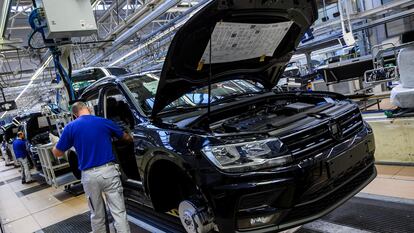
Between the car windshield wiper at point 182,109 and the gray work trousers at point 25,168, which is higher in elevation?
the car windshield wiper at point 182,109

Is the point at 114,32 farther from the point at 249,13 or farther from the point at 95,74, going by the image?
the point at 249,13

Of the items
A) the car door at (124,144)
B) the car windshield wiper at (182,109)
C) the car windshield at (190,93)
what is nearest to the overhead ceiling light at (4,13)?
the car door at (124,144)

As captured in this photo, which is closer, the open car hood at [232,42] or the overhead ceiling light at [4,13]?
the open car hood at [232,42]

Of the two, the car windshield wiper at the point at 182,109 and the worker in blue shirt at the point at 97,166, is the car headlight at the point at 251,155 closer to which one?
the car windshield wiper at the point at 182,109

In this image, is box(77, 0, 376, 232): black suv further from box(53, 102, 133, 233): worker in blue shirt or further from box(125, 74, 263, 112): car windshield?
box(53, 102, 133, 233): worker in blue shirt

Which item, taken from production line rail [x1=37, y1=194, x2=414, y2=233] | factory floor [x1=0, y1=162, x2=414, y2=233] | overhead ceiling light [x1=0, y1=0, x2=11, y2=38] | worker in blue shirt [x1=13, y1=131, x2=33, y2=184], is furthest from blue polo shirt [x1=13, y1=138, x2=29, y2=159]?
production line rail [x1=37, y1=194, x2=414, y2=233]

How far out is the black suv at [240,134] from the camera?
2.23 metres

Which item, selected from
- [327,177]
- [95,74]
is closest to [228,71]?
[327,177]

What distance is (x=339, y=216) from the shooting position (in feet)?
10.9

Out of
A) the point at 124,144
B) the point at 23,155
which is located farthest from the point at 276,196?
the point at 23,155

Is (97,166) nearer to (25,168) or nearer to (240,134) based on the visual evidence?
(240,134)

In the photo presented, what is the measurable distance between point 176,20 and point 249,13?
6.72m

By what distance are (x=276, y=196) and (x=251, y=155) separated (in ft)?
1.00

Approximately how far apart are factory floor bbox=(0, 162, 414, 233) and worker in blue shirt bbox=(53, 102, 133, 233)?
60 centimetres
